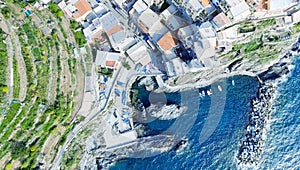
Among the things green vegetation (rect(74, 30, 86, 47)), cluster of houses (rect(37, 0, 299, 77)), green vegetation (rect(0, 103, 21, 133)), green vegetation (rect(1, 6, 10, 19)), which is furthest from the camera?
green vegetation (rect(74, 30, 86, 47))

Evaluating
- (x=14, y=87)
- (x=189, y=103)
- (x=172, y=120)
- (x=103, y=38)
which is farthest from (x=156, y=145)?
(x=14, y=87)

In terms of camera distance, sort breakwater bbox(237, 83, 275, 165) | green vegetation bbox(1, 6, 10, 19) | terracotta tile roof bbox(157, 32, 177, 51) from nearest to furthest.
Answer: green vegetation bbox(1, 6, 10, 19)
terracotta tile roof bbox(157, 32, 177, 51)
breakwater bbox(237, 83, 275, 165)

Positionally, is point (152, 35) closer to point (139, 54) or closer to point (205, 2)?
point (139, 54)

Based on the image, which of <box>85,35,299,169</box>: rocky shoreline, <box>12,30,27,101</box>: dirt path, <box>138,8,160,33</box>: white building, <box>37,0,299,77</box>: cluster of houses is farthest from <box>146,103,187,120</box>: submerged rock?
<box>12,30,27,101</box>: dirt path

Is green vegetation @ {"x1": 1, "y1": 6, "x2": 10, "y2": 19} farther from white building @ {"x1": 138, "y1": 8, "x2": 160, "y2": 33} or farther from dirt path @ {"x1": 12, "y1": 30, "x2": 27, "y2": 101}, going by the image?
white building @ {"x1": 138, "y1": 8, "x2": 160, "y2": 33}

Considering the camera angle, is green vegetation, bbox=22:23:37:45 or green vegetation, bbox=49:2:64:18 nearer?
green vegetation, bbox=22:23:37:45

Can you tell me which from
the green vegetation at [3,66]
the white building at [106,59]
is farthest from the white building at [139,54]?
the green vegetation at [3,66]
